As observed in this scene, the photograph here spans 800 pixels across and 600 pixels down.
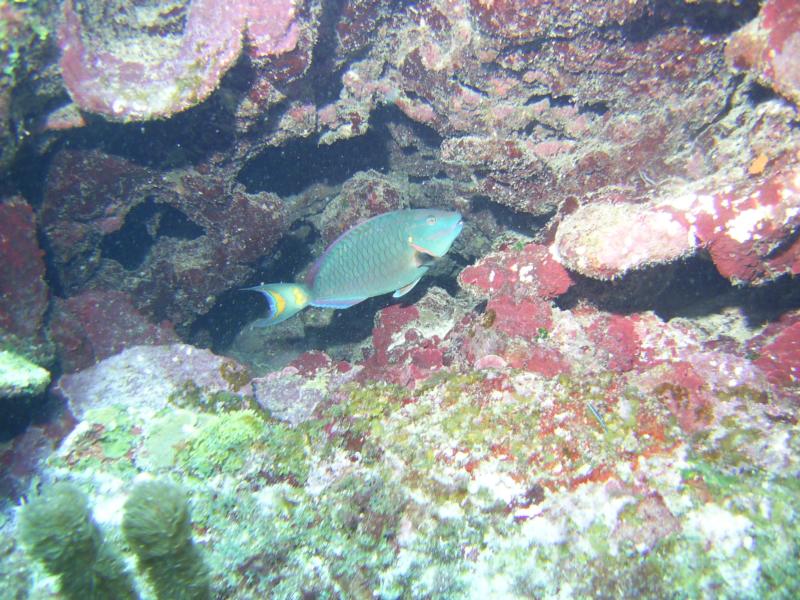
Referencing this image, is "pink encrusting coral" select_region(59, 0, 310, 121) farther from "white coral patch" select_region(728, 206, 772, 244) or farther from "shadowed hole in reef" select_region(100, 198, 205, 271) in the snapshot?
"white coral patch" select_region(728, 206, 772, 244)

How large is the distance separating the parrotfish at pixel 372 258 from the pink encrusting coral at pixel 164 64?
5.90 ft

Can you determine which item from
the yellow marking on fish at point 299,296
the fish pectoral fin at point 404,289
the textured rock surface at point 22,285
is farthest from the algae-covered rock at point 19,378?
the fish pectoral fin at point 404,289

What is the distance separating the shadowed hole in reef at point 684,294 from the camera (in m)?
3.36

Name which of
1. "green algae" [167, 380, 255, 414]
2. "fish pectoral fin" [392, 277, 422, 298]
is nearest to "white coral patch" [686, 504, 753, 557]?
"fish pectoral fin" [392, 277, 422, 298]

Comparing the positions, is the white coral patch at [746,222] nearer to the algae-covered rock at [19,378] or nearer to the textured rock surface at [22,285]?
the algae-covered rock at [19,378]

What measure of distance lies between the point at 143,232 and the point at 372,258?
4.16 metres

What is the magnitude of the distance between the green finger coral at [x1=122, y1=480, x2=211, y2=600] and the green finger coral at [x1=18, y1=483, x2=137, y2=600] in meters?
0.23

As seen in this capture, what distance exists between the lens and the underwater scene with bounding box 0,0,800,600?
173 centimetres

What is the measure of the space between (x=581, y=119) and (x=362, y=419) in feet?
13.6

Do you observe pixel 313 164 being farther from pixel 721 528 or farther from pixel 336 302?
pixel 721 528

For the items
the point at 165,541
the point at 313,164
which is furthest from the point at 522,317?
the point at 313,164

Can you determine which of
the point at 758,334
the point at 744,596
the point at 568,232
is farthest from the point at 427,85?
the point at 744,596

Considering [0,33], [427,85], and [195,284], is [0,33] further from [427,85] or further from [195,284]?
[427,85]

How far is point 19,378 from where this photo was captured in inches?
→ 109
